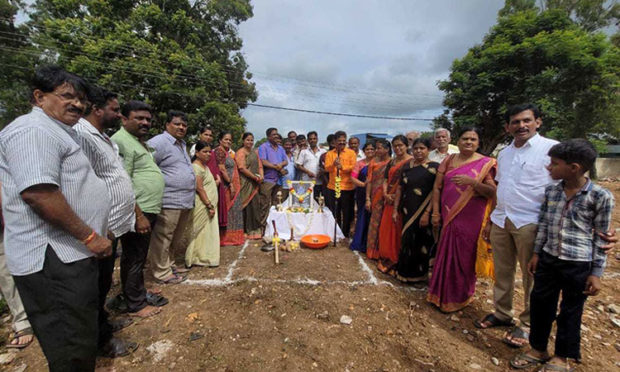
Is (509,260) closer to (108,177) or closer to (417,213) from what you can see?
(417,213)

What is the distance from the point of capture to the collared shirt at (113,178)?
1.80 meters

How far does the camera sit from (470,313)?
9.43 feet

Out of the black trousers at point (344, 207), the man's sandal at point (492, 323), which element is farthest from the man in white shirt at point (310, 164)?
the man's sandal at point (492, 323)

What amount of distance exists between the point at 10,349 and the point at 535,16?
1896cm

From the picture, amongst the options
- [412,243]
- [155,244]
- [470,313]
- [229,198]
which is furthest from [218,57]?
[470,313]

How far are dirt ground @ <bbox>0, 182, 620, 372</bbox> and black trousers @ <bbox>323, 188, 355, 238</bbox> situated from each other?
1.87 metres

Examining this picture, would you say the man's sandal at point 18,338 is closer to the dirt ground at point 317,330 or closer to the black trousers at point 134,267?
the dirt ground at point 317,330

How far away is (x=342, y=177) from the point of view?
522cm

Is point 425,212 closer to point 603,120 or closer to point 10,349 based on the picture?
point 10,349

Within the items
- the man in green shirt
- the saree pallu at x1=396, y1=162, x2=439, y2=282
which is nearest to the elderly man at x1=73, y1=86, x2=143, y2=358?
the man in green shirt

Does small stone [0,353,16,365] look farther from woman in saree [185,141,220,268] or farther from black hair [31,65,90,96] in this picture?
black hair [31,65,90,96]

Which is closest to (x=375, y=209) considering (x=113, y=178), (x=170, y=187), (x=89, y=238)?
(x=170, y=187)

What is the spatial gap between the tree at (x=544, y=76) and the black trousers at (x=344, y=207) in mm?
11069

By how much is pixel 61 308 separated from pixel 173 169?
76.6 inches
